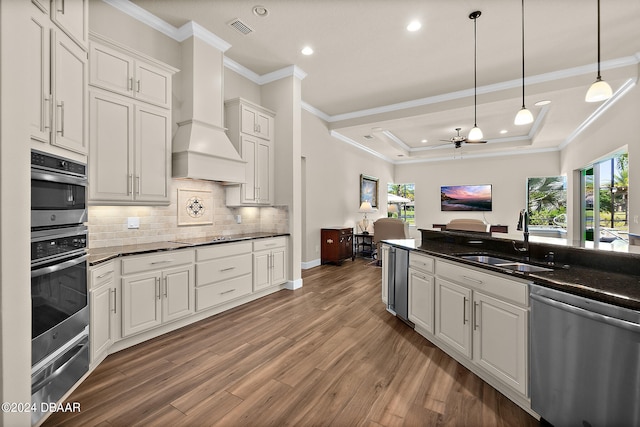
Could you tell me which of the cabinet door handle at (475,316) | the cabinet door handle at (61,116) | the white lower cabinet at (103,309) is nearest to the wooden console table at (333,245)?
the cabinet door handle at (475,316)

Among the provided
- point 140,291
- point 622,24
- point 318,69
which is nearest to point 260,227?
point 140,291

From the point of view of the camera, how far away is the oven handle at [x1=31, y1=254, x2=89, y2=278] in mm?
1584

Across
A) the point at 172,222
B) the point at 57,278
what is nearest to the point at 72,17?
the point at 57,278

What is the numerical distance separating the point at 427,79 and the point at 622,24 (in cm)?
221

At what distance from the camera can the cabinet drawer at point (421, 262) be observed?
2646 millimetres

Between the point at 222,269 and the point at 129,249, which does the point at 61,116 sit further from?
the point at 222,269

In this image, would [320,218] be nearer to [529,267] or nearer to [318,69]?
[318,69]

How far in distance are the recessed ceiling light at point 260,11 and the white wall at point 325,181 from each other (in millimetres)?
2675

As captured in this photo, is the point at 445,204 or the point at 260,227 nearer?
the point at 260,227

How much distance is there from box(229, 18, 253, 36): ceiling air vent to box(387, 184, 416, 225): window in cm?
741

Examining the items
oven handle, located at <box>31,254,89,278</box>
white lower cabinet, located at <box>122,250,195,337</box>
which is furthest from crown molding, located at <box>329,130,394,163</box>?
oven handle, located at <box>31,254,89,278</box>

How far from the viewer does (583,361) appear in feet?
4.64

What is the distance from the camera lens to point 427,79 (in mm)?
4703

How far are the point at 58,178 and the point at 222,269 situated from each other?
1.95m
